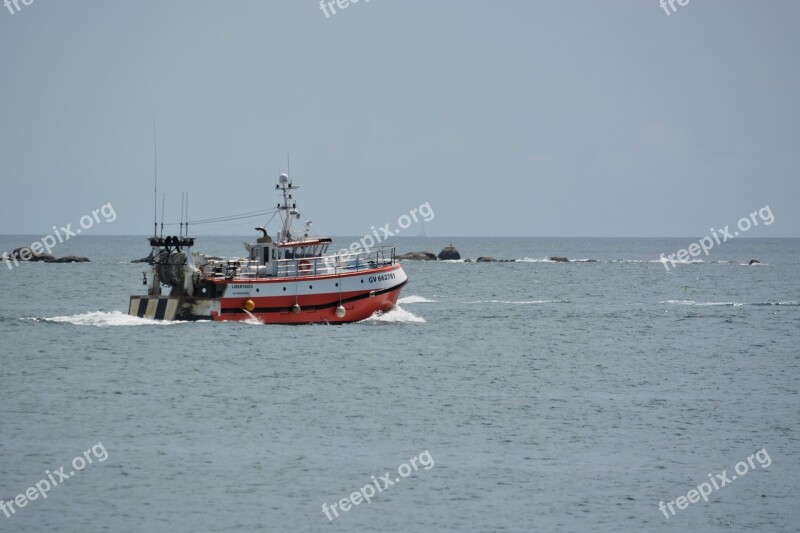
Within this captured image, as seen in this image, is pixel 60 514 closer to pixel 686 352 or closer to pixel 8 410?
pixel 8 410

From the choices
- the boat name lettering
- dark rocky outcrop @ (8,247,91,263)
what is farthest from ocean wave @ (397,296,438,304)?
dark rocky outcrop @ (8,247,91,263)

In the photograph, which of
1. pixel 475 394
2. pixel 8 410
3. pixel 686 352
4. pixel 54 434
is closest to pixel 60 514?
pixel 54 434

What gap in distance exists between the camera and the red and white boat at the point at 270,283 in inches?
2029

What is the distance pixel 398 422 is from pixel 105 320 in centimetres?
3073

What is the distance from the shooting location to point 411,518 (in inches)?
920

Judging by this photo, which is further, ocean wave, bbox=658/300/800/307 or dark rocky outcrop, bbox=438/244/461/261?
dark rocky outcrop, bbox=438/244/461/261

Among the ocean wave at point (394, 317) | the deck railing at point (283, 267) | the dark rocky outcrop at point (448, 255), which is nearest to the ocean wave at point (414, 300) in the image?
the ocean wave at point (394, 317)

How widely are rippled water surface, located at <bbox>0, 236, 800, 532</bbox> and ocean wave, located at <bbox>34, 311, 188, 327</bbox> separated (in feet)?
0.82

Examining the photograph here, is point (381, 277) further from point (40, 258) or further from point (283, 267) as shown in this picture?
point (40, 258)

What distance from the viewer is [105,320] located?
5772 cm

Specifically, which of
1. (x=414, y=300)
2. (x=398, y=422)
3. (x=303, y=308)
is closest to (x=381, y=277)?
(x=303, y=308)

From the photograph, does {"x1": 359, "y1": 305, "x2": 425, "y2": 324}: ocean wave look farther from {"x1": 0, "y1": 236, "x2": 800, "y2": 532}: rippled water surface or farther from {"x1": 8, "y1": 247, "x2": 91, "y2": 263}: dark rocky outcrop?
{"x1": 8, "y1": 247, "x2": 91, "y2": 263}: dark rocky outcrop

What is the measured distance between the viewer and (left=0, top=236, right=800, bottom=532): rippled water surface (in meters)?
23.8

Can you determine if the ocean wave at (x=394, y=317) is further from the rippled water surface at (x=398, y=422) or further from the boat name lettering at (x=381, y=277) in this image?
the boat name lettering at (x=381, y=277)
